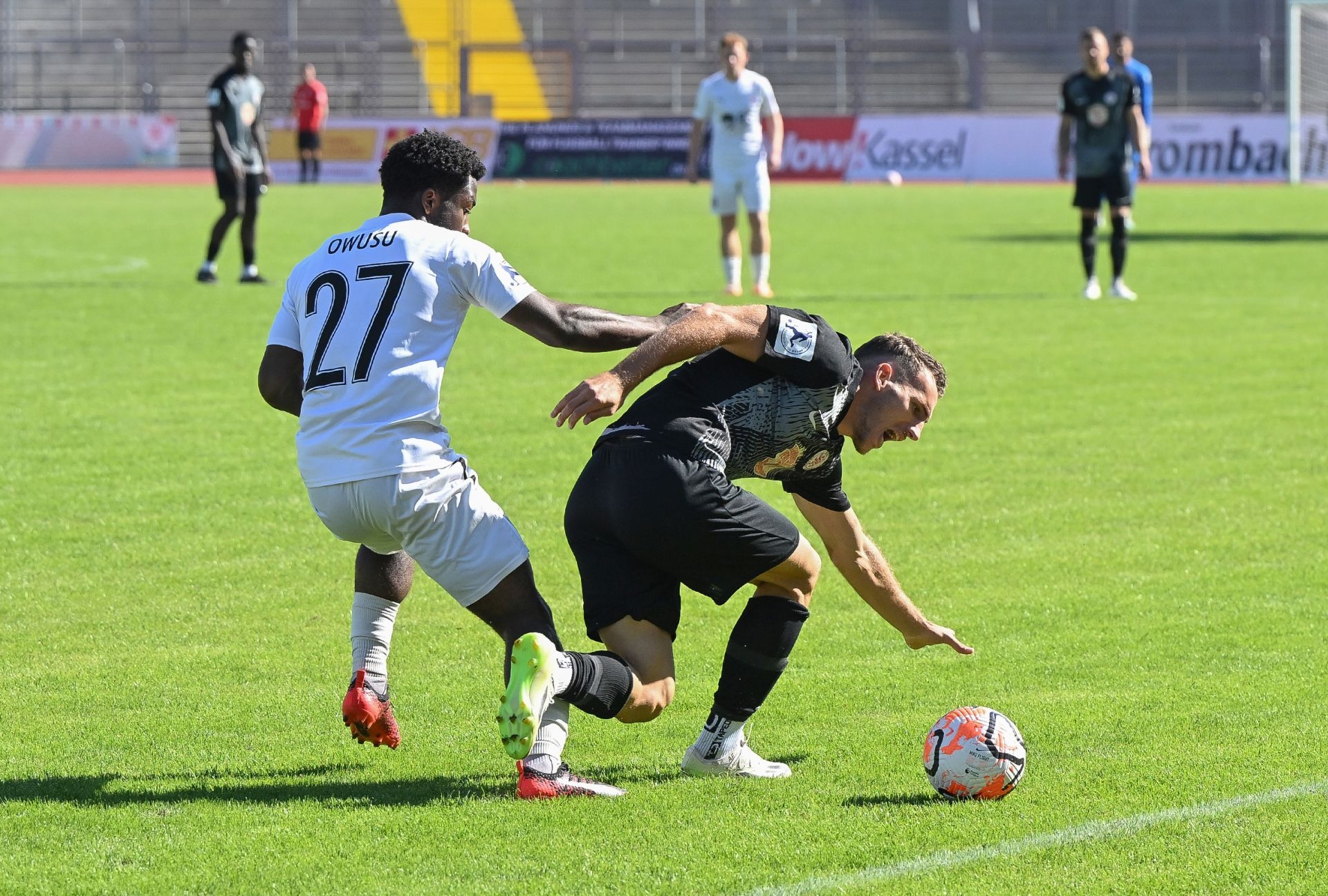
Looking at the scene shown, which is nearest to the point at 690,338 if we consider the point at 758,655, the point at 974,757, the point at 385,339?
the point at 385,339

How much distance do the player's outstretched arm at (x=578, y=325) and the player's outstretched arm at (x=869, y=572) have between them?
0.89 m

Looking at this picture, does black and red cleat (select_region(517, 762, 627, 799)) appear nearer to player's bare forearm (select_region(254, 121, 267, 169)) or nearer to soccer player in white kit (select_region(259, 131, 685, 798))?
soccer player in white kit (select_region(259, 131, 685, 798))

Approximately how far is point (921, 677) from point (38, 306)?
456 inches

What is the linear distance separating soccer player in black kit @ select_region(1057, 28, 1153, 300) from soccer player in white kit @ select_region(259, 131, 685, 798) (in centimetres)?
1192

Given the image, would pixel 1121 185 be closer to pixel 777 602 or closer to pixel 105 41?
pixel 777 602

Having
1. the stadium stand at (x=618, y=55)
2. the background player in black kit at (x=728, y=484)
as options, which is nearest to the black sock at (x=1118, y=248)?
the background player in black kit at (x=728, y=484)

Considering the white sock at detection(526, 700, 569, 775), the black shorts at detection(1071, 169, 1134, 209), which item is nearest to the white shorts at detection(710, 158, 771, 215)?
the black shorts at detection(1071, 169, 1134, 209)

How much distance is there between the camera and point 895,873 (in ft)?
13.4

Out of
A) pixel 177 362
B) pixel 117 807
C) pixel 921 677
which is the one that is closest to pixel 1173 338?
pixel 177 362

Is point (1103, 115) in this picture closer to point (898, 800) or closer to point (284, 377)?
point (898, 800)

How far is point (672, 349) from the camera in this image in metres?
4.32

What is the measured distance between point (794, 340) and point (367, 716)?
1.54m

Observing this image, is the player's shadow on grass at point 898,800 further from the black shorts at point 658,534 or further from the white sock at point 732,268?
the white sock at point 732,268

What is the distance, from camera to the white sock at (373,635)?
5.03 m
